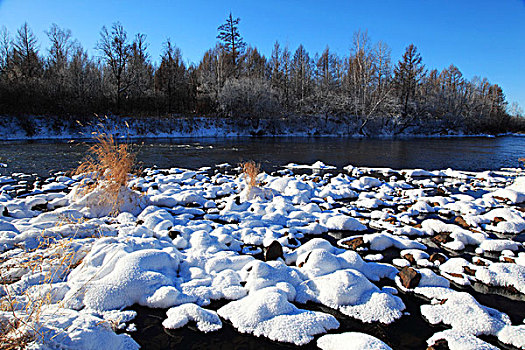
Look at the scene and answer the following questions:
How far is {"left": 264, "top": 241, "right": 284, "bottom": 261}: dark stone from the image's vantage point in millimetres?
3615

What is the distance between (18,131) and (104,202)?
2599 cm

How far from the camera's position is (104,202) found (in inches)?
205

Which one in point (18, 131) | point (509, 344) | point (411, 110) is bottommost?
point (509, 344)

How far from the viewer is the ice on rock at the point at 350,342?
203 centimetres

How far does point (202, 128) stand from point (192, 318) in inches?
1140

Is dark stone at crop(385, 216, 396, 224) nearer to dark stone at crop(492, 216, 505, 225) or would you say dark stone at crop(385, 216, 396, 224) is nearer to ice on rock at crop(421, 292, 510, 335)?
dark stone at crop(492, 216, 505, 225)

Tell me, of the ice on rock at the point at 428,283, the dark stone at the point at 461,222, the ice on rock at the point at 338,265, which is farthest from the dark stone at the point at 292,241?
the dark stone at the point at 461,222

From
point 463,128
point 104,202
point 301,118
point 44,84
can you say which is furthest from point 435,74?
point 104,202

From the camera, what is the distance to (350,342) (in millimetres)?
2078

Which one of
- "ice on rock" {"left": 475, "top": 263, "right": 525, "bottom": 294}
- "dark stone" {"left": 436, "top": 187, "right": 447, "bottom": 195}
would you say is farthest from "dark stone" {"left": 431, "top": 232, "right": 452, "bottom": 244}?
"dark stone" {"left": 436, "top": 187, "right": 447, "bottom": 195}

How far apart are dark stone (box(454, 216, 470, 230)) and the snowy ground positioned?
0.03 m

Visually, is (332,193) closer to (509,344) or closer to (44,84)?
(509,344)

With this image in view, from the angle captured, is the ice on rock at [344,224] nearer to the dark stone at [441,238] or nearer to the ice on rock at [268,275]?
the dark stone at [441,238]

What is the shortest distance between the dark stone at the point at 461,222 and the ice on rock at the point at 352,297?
2.94m
